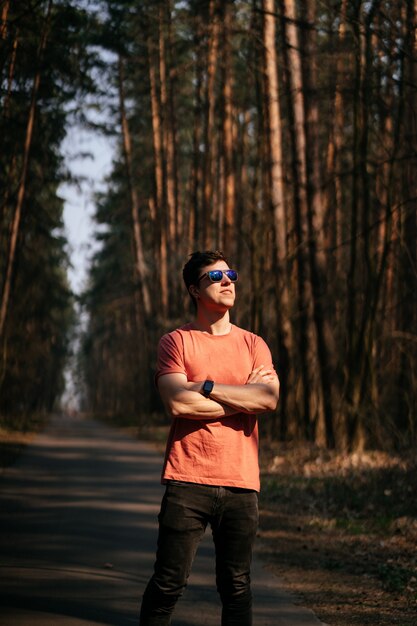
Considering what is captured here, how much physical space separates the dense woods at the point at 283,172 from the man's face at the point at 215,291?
545 centimetres

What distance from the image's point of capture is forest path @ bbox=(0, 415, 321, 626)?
708 cm

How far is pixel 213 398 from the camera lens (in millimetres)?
5082

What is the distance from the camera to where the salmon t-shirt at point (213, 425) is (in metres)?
5.12

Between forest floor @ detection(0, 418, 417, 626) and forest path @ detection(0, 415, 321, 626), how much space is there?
0.33m

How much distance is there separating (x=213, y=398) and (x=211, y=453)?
0.25 meters

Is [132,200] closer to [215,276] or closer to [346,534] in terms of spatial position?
[346,534]

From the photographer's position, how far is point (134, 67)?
38.0 meters

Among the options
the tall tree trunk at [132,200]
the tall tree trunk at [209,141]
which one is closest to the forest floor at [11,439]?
the tall tree trunk at [209,141]

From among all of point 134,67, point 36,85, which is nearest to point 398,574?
point 36,85

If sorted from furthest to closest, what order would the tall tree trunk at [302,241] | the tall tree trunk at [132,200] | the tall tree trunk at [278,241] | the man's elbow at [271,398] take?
the tall tree trunk at [132,200] → the tall tree trunk at [278,241] → the tall tree trunk at [302,241] → the man's elbow at [271,398]

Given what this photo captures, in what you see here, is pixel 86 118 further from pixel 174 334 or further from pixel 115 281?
pixel 115 281

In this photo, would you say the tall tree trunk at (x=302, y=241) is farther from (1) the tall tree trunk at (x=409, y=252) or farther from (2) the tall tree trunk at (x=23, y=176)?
(2) the tall tree trunk at (x=23, y=176)

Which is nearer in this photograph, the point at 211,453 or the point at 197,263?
the point at 211,453

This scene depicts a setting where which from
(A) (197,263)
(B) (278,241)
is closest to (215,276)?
(A) (197,263)
